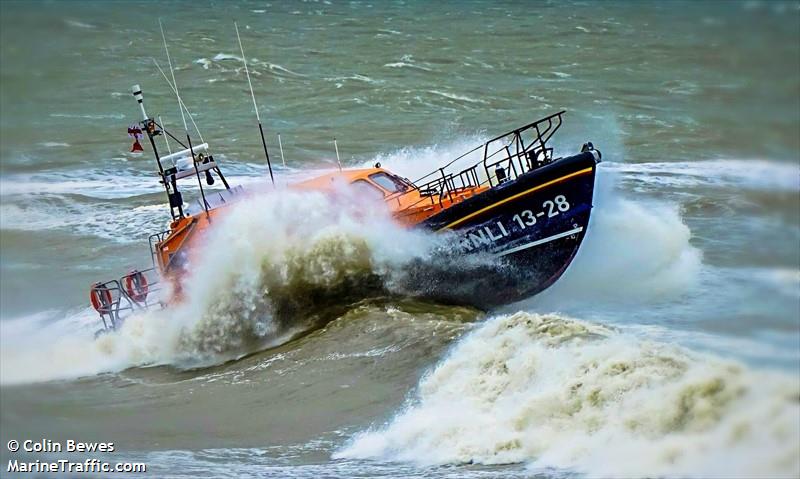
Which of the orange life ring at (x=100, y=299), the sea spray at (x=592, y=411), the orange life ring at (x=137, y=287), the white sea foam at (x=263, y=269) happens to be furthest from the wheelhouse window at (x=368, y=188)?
the orange life ring at (x=100, y=299)

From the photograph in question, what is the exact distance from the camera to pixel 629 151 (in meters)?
23.8

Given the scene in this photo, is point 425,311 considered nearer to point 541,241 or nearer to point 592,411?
point 541,241

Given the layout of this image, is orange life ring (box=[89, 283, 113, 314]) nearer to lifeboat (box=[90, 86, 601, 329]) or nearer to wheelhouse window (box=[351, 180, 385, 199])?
lifeboat (box=[90, 86, 601, 329])

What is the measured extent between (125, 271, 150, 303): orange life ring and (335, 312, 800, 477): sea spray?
513cm

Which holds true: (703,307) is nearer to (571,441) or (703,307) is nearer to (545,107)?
(571,441)

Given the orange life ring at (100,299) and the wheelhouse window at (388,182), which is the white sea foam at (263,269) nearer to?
the wheelhouse window at (388,182)

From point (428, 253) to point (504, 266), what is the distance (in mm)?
960

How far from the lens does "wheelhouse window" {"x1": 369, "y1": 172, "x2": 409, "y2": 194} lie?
14.8 metres

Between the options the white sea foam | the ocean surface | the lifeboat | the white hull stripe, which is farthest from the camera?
the white sea foam

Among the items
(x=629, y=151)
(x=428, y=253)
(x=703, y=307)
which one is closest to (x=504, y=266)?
(x=428, y=253)

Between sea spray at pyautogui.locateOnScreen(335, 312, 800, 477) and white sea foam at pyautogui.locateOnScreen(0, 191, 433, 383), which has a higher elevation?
white sea foam at pyautogui.locateOnScreen(0, 191, 433, 383)

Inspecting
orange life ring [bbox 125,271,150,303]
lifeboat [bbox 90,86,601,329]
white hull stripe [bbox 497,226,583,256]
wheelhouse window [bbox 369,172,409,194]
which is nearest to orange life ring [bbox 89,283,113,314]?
lifeboat [bbox 90,86,601,329]

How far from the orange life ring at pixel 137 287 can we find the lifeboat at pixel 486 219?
19 mm

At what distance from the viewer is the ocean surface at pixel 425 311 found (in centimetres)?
873
